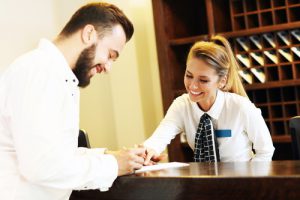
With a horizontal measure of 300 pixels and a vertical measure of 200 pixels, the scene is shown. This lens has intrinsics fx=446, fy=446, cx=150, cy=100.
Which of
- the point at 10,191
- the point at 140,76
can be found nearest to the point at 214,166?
the point at 10,191

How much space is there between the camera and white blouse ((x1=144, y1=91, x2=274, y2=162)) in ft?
6.72

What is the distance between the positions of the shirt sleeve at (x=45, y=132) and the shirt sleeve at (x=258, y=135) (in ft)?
3.33

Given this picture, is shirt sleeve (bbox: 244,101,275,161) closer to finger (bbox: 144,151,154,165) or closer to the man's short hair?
finger (bbox: 144,151,154,165)

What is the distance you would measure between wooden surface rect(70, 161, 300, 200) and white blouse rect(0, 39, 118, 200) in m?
0.13

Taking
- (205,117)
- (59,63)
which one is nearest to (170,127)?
(205,117)

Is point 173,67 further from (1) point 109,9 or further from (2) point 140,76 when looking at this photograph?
(1) point 109,9

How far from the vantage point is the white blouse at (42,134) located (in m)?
1.18

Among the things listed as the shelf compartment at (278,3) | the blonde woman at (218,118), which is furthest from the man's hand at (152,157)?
the shelf compartment at (278,3)

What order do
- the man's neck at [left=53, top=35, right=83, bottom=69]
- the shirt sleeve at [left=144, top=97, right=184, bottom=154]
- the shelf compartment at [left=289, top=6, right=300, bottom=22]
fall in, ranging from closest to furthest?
the man's neck at [left=53, top=35, right=83, bottom=69] < the shirt sleeve at [left=144, top=97, right=184, bottom=154] < the shelf compartment at [left=289, top=6, right=300, bottom=22]

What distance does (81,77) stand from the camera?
56.1 inches

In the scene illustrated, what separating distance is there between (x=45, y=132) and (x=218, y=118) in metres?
1.14

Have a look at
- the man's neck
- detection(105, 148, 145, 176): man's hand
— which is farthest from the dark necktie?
the man's neck

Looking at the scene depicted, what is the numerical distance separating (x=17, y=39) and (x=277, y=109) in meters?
2.00

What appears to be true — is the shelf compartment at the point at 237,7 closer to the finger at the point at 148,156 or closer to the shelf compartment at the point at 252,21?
the shelf compartment at the point at 252,21
